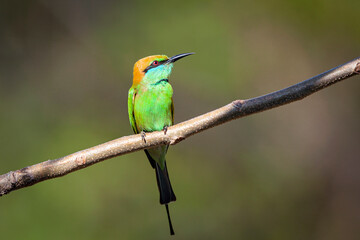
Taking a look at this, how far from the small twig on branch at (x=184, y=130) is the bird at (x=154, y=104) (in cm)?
84

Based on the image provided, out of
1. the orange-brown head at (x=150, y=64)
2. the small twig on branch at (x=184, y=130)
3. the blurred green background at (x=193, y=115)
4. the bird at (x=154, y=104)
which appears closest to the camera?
the small twig on branch at (x=184, y=130)

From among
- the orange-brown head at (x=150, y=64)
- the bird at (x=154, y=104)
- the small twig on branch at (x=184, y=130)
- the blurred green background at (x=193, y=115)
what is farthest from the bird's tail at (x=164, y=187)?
the blurred green background at (x=193, y=115)

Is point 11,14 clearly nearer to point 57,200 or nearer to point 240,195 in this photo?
point 57,200

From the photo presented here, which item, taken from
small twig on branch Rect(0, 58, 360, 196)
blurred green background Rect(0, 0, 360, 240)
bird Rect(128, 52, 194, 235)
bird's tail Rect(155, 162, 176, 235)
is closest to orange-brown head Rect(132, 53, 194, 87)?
bird Rect(128, 52, 194, 235)

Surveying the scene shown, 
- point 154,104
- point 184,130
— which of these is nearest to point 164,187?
point 154,104

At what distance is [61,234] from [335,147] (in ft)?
8.41

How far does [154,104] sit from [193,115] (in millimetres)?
1777

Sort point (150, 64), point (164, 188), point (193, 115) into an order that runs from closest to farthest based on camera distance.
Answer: point (164, 188), point (150, 64), point (193, 115)

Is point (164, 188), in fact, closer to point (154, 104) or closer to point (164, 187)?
point (164, 187)

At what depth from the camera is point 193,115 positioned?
4461mm

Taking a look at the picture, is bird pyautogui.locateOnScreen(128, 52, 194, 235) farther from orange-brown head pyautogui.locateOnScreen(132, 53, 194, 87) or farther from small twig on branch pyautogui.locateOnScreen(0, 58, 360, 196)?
small twig on branch pyautogui.locateOnScreen(0, 58, 360, 196)

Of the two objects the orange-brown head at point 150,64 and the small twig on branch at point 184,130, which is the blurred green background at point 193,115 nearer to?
the orange-brown head at point 150,64

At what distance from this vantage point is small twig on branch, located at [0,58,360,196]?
64.5 inches

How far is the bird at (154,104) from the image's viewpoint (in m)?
2.68
